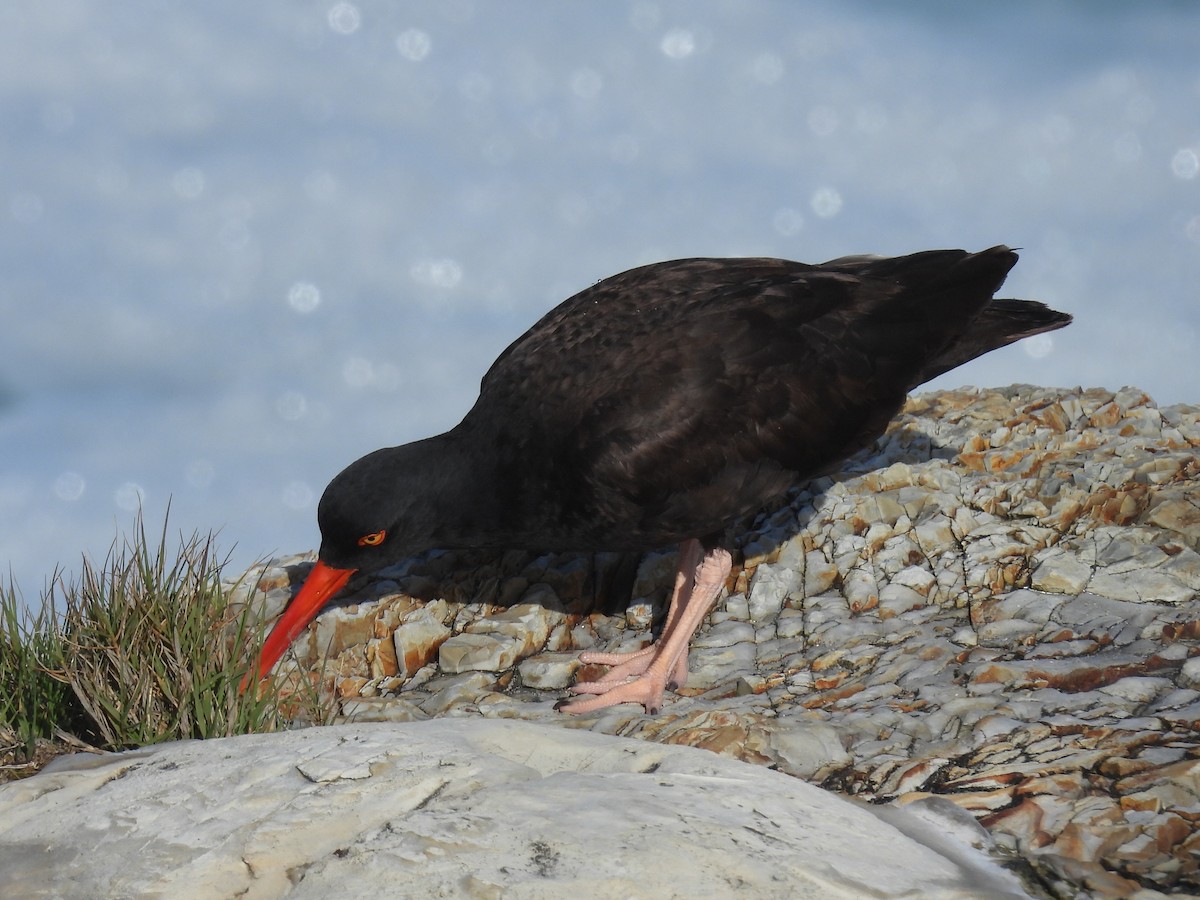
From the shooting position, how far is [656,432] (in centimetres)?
536

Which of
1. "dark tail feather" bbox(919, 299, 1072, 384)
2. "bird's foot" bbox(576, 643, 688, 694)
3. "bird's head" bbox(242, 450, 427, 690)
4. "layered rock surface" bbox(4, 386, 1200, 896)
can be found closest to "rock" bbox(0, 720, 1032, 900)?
"layered rock surface" bbox(4, 386, 1200, 896)

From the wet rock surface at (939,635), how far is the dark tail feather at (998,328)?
2.35ft

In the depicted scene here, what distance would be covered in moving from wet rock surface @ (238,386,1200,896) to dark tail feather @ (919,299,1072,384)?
2.35ft

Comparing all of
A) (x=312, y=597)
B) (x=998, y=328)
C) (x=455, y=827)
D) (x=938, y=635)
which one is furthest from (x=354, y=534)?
(x=998, y=328)

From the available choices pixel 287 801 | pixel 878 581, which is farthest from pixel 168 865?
pixel 878 581

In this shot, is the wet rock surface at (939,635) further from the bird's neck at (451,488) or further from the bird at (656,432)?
the bird's neck at (451,488)

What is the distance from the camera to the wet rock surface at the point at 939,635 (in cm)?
376

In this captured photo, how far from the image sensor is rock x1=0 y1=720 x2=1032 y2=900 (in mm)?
2764

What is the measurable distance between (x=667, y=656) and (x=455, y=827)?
273 cm

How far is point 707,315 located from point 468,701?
2.28m

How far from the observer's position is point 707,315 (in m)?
5.69

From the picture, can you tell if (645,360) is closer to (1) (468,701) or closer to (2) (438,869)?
(1) (468,701)

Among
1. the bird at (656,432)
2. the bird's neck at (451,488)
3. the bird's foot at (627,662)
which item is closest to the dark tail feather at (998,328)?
the bird at (656,432)

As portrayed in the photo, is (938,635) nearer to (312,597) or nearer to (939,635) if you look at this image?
(939,635)
